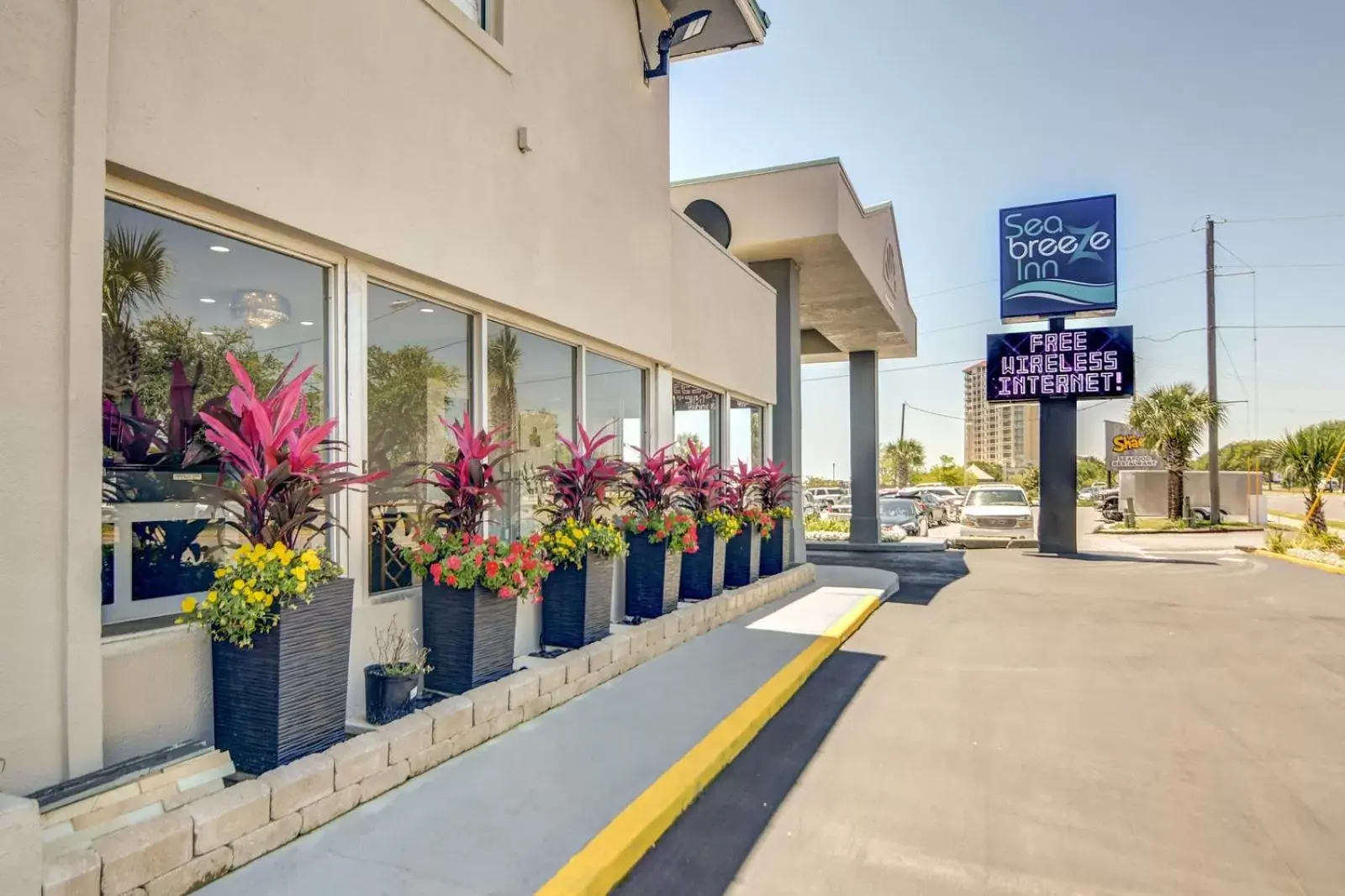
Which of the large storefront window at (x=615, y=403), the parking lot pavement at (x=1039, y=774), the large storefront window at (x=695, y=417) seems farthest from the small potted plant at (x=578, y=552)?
the large storefront window at (x=695, y=417)

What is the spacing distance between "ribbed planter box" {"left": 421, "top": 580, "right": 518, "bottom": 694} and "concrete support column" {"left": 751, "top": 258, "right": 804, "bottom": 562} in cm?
839

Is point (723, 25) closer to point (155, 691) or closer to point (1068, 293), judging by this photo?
point (155, 691)

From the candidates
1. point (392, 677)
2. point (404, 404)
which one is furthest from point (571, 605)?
point (404, 404)

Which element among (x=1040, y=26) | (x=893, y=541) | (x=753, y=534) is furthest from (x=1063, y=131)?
(x=753, y=534)

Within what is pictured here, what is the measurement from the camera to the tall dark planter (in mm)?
6707

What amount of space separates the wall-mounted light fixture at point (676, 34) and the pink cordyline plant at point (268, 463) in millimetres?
5719

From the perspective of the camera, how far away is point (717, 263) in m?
9.72

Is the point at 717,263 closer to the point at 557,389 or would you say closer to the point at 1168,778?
the point at 557,389

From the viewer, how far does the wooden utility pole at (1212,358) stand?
2483 cm

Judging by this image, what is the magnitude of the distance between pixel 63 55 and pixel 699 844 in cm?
403

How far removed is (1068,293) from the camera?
17609 mm

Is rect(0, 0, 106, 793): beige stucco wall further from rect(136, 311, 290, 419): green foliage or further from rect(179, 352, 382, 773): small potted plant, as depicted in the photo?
rect(136, 311, 290, 419): green foliage

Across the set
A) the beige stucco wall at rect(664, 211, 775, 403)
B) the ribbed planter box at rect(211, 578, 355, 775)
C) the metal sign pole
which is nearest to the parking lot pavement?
the ribbed planter box at rect(211, 578, 355, 775)

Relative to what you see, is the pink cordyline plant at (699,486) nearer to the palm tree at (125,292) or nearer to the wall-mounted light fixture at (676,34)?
the wall-mounted light fixture at (676,34)
